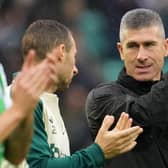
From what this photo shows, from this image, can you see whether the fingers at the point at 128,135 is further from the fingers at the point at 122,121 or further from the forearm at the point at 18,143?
the forearm at the point at 18,143

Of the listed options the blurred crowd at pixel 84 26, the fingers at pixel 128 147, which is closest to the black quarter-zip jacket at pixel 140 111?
the fingers at pixel 128 147

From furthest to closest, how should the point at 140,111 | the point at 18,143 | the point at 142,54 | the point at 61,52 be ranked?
the point at 142,54, the point at 140,111, the point at 61,52, the point at 18,143

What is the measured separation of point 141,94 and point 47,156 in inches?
26.9

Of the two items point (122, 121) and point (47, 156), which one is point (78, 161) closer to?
point (47, 156)

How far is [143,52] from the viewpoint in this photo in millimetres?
4188

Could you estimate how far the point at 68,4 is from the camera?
26.8 feet

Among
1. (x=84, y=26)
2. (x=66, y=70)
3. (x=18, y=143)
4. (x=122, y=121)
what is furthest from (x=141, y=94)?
(x=84, y=26)

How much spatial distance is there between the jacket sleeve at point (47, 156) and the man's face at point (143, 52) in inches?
21.9

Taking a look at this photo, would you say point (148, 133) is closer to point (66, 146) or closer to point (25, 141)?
point (66, 146)

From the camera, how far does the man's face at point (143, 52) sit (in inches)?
164

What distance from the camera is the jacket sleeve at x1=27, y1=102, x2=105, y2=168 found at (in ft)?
12.3

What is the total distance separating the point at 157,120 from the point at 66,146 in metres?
0.48

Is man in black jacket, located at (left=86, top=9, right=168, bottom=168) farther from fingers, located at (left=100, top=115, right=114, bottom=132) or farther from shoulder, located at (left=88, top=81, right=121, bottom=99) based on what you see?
fingers, located at (left=100, top=115, right=114, bottom=132)

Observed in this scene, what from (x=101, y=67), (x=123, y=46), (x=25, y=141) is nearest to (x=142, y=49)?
(x=123, y=46)
